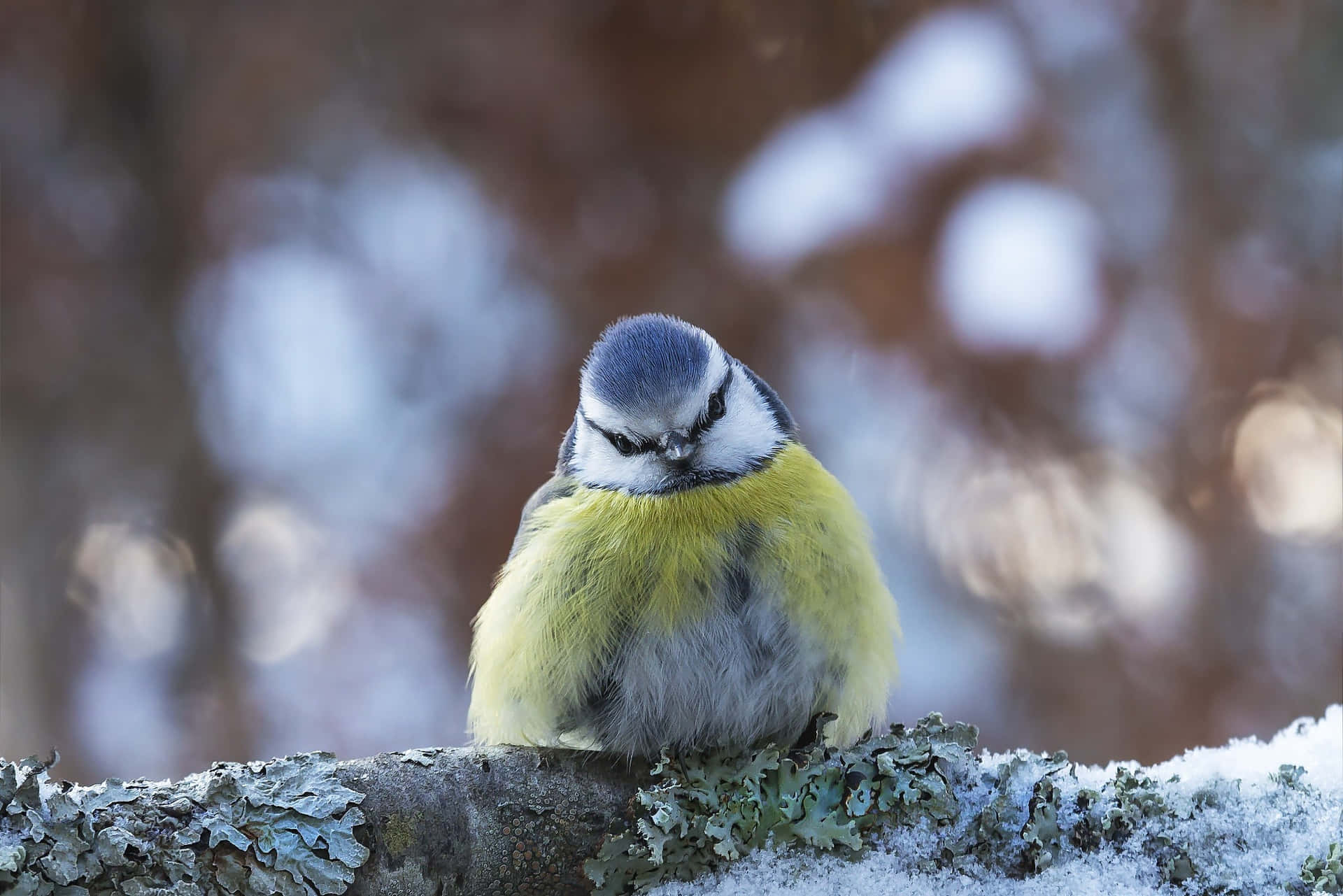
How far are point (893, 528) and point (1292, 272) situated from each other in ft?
Result: 2.83

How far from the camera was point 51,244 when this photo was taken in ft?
7.98

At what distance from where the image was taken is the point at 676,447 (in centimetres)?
138

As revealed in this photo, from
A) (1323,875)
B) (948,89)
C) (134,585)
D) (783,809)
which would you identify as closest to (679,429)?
(783,809)

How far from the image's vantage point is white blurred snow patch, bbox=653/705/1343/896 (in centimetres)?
97

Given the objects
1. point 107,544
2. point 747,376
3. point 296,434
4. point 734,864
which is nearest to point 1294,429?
point 747,376

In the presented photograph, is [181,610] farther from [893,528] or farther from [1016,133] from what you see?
[1016,133]

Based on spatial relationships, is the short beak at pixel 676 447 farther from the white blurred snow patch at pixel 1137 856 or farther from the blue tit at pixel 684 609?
the white blurred snow patch at pixel 1137 856

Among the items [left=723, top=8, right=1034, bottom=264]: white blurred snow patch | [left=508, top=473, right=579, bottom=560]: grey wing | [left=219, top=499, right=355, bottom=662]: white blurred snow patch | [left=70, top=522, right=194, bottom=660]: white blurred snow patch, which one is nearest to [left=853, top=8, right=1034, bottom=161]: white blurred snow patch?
[left=723, top=8, right=1034, bottom=264]: white blurred snow patch

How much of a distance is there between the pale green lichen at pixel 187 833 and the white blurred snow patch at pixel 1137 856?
34 centimetres

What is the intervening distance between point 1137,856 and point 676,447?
721mm

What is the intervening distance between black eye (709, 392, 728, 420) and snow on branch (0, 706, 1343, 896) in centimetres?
53

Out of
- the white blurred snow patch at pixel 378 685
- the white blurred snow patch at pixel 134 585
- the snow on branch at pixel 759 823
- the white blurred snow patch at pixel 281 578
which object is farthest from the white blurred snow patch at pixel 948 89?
the white blurred snow patch at pixel 134 585

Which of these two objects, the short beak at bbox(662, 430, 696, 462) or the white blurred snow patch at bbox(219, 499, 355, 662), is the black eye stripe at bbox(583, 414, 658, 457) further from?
the white blurred snow patch at bbox(219, 499, 355, 662)

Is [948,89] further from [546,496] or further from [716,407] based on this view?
[546,496]
